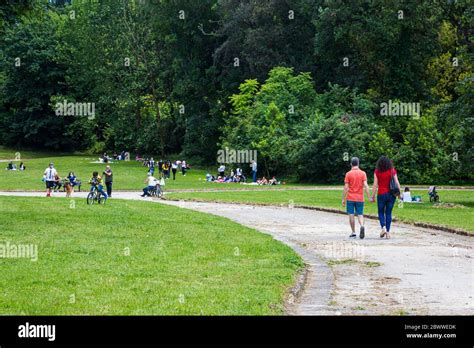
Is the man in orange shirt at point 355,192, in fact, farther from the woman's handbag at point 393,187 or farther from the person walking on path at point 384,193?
the woman's handbag at point 393,187

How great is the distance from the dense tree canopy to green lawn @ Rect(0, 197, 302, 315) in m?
20.4

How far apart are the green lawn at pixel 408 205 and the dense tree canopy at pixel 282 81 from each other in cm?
247

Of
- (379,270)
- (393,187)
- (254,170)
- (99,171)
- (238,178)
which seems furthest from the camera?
(99,171)

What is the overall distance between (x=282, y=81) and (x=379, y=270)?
161 feet

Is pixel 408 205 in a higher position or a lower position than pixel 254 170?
lower

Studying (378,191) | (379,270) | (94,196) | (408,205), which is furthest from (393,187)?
(94,196)

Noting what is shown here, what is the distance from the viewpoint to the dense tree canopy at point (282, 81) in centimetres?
5406

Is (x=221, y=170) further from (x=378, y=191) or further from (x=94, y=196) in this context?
(x=378, y=191)

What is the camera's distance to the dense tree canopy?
5406cm

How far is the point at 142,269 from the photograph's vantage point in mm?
13266

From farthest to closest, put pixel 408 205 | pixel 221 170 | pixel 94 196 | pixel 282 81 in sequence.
→ pixel 282 81, pixel 221 170, pixel 408 205, pixel 94 196

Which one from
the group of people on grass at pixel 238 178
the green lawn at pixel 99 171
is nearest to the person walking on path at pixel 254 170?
the group of people on grass at pixel 238 178

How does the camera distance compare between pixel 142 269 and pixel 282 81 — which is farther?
pixel 282 81
